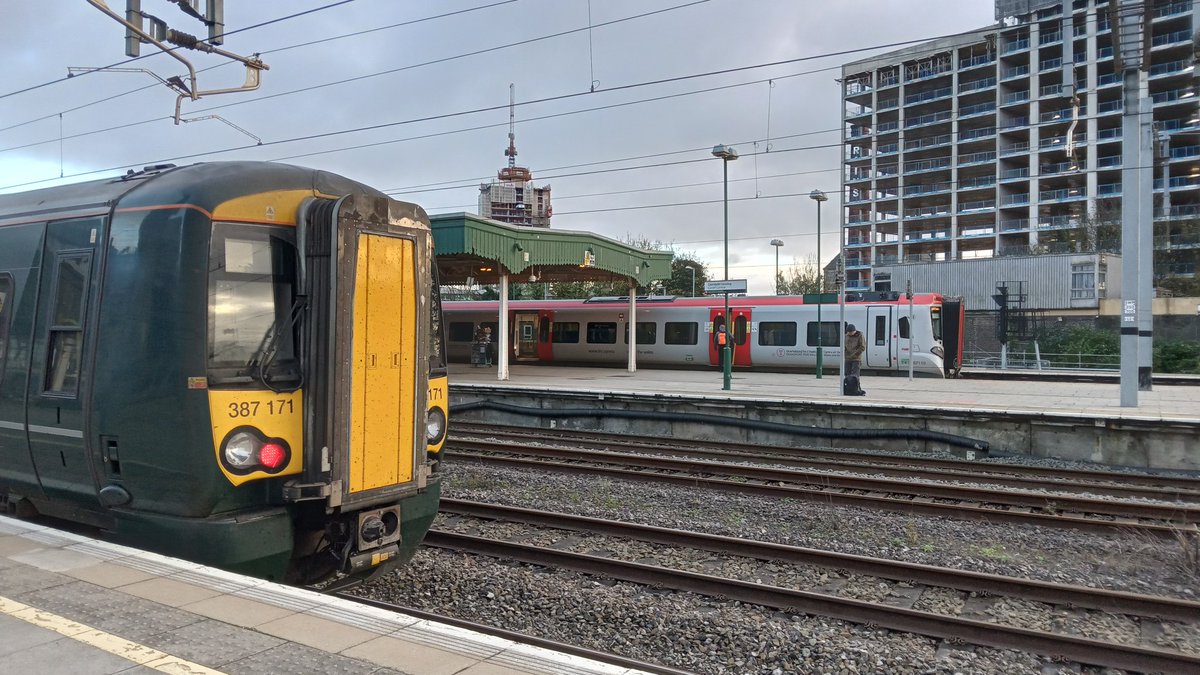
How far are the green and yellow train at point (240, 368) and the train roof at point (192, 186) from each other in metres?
0.01

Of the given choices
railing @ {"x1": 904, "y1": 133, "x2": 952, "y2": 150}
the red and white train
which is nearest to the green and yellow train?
the red and white train

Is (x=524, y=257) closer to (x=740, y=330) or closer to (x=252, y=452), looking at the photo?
(x=740, y=330)

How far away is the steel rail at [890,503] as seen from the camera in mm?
8602

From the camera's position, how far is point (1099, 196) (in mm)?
64188

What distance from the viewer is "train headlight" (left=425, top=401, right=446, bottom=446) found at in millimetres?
5746

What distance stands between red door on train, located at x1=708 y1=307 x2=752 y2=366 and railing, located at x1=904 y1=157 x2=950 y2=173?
177 feet

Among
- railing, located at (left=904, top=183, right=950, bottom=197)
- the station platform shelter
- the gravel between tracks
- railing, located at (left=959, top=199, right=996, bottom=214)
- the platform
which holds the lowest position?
A: the gravel between tracks

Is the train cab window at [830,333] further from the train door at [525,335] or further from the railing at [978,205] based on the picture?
the railing at [978,205]

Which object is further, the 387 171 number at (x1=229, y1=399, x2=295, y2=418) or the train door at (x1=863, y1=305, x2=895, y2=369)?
the train door at (x1=863, y1=305, x2=895, y2=369)

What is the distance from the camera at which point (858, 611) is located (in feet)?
19.3

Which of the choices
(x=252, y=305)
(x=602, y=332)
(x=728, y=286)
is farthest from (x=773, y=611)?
(x=602, y=332)

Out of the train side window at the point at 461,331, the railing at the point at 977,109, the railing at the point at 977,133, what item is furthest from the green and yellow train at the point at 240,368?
the railing at the point at 977,109

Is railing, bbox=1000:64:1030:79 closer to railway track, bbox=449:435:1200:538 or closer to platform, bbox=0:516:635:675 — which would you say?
railway track, bbox=449:435:1200:538

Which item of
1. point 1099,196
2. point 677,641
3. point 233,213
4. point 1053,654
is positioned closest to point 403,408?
point 233,213
